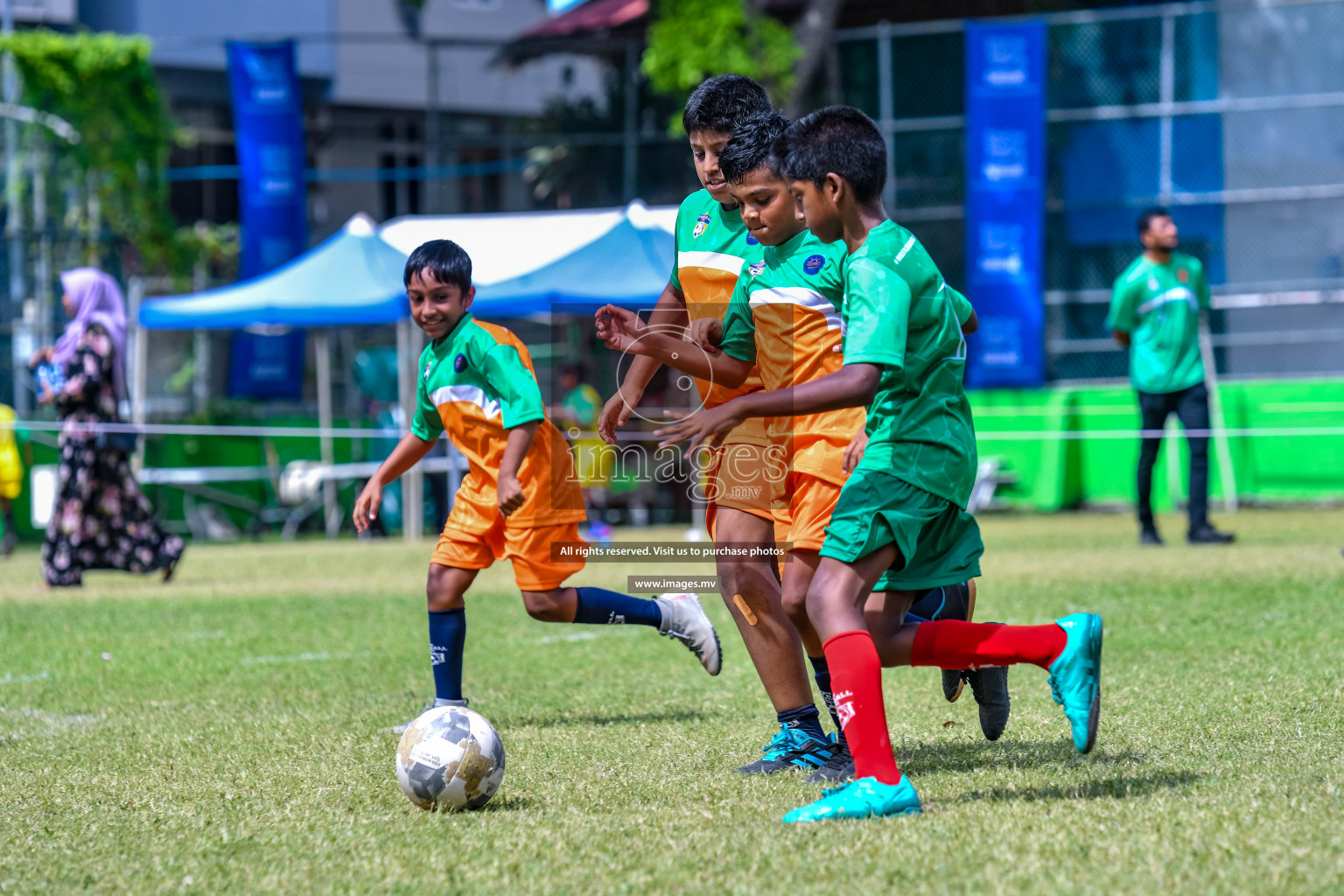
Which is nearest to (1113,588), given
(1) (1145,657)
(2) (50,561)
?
(1) (1145,657)

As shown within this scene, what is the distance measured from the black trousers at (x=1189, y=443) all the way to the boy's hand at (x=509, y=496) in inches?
282

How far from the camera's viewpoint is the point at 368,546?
14.9m

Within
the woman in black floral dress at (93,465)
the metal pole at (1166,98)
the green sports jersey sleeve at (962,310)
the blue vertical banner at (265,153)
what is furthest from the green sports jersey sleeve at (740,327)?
the blue vertical banner at (265,153)

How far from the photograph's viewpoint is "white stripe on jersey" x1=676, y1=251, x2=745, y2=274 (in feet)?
14.8

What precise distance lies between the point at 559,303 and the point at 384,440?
15.8 ft

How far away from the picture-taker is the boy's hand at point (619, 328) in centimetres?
402

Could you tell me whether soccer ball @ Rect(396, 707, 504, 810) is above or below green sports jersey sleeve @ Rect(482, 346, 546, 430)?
below

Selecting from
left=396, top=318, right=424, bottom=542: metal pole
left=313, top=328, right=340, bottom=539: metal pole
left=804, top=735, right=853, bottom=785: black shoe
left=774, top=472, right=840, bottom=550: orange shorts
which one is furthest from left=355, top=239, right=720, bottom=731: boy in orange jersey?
left=313, top=328, right=340, bottom=539: metal pole

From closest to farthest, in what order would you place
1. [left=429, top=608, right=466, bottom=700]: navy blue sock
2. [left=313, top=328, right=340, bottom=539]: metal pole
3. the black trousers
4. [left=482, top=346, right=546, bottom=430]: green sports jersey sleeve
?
[left=482, top=346, right=546, bottom=430]: green sports jersey sleeve → [left=429, top=608, right=466, bottom=700]: navy blue sock → the black trousers → [left=313, top=328, right=340, bottom=539]: metal pole

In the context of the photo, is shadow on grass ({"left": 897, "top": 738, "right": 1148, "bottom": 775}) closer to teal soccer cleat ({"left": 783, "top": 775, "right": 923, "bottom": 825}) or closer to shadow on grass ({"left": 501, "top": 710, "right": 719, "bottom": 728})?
teal soccer cleat ({"left": 783, "top": 775, "right": 923, "bottom": 825})

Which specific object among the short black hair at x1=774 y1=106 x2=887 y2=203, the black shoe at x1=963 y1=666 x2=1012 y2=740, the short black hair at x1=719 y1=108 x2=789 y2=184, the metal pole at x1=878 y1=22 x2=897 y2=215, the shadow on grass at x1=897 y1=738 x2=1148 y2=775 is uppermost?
the metal pole at x1=878 y1=22 x2=897 y2=215

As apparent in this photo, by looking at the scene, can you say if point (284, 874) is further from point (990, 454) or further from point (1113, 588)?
point (990, 454)

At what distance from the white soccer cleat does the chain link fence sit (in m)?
11.5

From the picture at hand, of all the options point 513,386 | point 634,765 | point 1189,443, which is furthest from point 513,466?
point 1189,443
